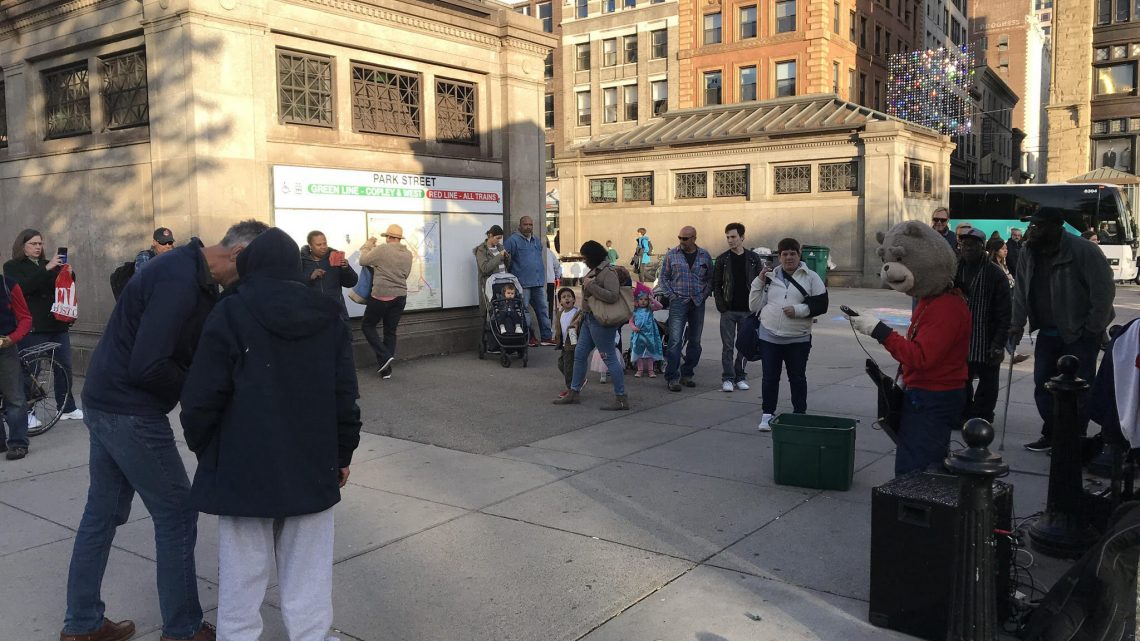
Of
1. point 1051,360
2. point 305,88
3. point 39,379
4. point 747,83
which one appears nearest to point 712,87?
point 747,83

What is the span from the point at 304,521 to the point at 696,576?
2203 millimetres

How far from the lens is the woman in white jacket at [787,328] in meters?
7.90

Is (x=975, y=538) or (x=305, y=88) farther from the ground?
(x=305, y=88)

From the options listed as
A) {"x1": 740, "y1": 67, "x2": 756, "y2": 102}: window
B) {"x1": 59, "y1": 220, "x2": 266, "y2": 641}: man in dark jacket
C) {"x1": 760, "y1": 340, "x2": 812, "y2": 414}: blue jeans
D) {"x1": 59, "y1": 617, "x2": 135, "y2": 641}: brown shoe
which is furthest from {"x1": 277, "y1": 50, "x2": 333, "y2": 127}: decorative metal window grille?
{"x1": 740, "y1": 67, "x2": 756, "y2": 102}: window

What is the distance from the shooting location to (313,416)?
343 cm

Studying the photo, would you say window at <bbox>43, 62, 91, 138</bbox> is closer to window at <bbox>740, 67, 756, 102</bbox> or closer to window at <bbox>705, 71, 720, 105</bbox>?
window at <bbox>740, 67, 756, 102</bbox>

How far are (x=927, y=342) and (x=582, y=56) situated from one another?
5092 centimetres

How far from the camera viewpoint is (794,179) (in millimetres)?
31031

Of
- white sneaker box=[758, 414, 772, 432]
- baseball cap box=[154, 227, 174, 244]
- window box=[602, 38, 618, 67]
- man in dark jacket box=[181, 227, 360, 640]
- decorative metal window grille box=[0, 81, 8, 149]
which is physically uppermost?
window box=[602, 38, 618, 67]

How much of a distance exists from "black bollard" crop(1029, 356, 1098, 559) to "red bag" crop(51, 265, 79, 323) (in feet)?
27.0

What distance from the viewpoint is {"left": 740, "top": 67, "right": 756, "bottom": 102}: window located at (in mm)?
46469

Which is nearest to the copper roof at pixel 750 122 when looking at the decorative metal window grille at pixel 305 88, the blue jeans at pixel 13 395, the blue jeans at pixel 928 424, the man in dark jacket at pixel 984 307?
the decorative metal window grille at pixel 305 88

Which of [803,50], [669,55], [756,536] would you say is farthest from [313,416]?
[669,55]

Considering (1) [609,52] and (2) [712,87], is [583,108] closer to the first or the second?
(1) [609,52]
